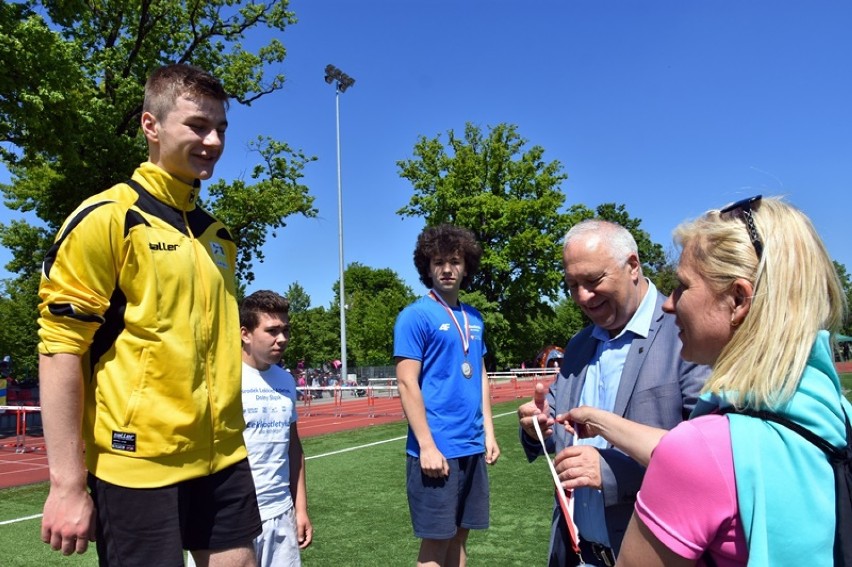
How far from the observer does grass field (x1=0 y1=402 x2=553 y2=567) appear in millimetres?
5418

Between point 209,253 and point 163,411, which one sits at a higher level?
point 209,253

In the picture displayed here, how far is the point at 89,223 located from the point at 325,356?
2437 inches

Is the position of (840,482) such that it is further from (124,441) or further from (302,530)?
(302,530)

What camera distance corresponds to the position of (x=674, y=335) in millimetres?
2305

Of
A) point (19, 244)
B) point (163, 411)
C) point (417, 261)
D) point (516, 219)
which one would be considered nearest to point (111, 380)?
point (163, 411)

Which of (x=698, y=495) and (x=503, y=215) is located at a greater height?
(x=503, y=215)

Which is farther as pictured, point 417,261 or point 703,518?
point 417,261

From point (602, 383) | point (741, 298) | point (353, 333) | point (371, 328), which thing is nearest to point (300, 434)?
point (602, 383)

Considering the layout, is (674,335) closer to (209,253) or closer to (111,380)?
(209,253)

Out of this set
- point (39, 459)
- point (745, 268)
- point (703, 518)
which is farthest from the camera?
point (39, 459)

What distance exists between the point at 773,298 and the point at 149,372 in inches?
70.0

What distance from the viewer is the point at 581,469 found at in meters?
2.01

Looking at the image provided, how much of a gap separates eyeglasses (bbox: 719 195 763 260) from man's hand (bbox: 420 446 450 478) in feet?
7.85

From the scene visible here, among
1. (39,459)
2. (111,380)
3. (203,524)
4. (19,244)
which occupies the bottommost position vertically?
(39,459)
